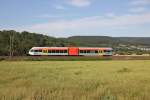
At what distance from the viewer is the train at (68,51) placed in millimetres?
64312

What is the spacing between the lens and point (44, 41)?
114 meters

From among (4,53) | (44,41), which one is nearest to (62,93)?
(4,53)

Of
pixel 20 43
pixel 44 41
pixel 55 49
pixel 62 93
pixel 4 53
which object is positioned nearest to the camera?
pixel 62 93

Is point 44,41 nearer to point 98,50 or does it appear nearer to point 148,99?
point 98,50

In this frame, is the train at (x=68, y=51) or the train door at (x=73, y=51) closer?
the train at (x=68, y=51)

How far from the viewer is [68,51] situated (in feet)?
217

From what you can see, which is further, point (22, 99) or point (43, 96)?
point (43, 96)

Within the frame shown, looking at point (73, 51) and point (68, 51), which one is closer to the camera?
point (73, 51)

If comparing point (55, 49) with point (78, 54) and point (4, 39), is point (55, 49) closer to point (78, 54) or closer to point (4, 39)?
point (78, 54)

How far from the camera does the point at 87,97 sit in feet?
33.3

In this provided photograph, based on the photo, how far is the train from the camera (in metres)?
64.3

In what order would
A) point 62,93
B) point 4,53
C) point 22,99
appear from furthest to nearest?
point 4,53, point 62,93, point 22,99

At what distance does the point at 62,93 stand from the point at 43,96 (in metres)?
0.99

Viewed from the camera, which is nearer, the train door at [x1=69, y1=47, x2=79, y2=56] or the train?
the train
